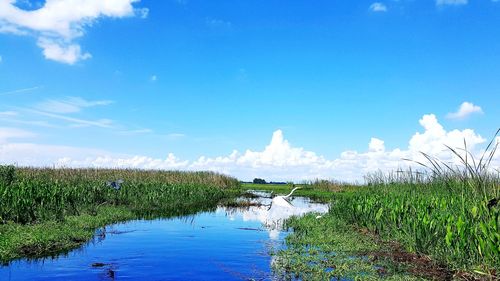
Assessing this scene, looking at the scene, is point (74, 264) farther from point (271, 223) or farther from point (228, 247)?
point (271, 223)

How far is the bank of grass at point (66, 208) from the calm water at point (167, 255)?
36.5 inches

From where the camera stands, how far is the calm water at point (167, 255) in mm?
11008

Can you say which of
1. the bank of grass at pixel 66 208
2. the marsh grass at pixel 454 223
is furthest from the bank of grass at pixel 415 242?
the bank of grass at pixel 66 208

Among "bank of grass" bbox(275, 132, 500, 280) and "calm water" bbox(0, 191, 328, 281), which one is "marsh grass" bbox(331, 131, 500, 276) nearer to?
"bank of grass" bbox(275, 132, 500, 280)

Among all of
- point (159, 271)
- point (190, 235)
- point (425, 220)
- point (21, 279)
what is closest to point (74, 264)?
point (21, 279)

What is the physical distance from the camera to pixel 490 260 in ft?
30.6

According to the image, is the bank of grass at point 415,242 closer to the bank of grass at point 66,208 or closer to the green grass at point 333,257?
the green grass at point 333,257

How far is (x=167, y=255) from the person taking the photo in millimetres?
13641

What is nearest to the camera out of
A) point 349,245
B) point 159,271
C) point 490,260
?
point 490,260

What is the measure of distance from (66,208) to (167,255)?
9041 mm

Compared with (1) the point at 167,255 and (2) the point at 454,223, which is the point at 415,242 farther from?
(1) the point at 167,255

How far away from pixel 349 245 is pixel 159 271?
6197mm

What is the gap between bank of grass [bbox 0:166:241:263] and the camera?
1397 cm

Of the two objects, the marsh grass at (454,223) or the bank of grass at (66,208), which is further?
the bank of grass at (66,208)
